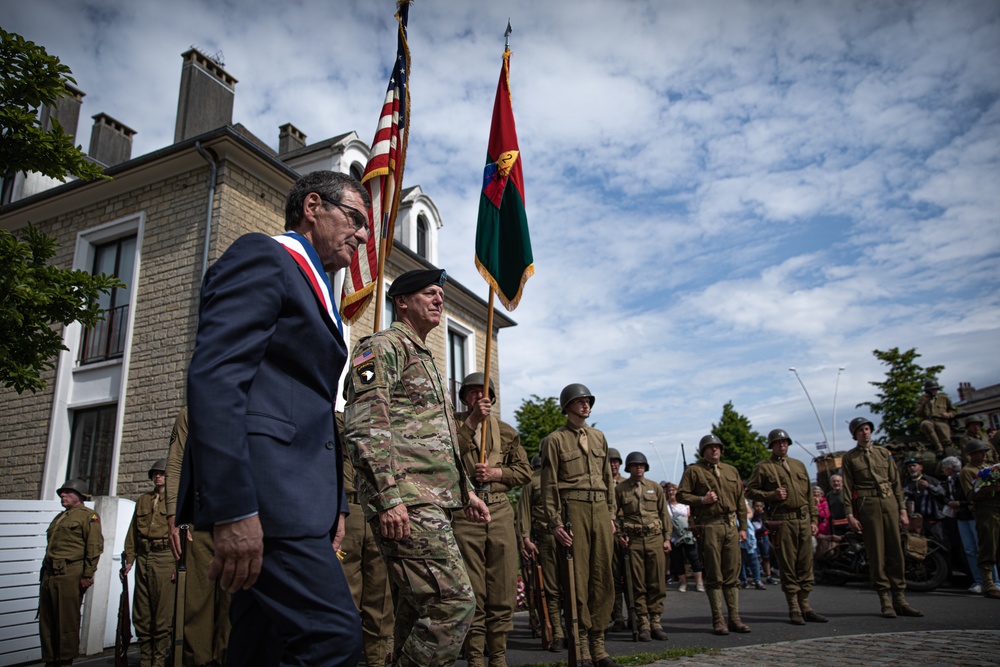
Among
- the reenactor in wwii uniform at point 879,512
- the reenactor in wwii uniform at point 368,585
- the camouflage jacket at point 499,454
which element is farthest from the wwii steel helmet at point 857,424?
the reenactor in wwii uniform at point 368,585

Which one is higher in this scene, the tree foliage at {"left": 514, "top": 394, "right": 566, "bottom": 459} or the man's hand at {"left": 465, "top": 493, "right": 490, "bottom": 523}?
the tree foliage at {"left": 514, "top": 394, "right": 566, "bottom": 459}

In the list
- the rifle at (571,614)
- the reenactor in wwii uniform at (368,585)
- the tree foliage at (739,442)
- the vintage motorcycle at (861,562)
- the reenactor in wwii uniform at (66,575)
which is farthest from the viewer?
the tree foliage at (739,442)

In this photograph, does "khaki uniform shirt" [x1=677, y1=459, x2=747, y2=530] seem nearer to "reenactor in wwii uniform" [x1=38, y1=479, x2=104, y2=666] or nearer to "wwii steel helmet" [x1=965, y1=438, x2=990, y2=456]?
"wwii steel helmet" [x1=965, y1=438, x2=990, y2=456]

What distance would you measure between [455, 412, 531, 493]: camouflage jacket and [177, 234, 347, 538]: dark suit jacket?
3.99 m

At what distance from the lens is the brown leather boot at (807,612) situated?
26.0ft

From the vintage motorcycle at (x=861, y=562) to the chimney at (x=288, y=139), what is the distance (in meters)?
16.6

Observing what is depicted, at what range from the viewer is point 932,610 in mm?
8383

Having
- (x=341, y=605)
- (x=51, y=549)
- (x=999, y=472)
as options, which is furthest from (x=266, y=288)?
(x=999, y=472)

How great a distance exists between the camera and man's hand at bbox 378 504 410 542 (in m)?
2.98

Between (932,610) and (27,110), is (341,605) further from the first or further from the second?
(932,610)

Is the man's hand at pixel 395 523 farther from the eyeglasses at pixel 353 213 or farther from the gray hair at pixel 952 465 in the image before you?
the gray hair at pixel 952 465

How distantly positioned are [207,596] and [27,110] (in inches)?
207

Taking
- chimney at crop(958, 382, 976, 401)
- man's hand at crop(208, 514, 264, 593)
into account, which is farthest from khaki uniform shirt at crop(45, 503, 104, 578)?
chimney at crop(958, 382, 976, 401)

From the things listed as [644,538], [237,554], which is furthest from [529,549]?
[237,554]
